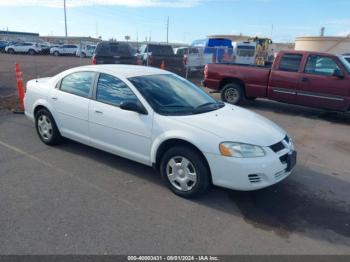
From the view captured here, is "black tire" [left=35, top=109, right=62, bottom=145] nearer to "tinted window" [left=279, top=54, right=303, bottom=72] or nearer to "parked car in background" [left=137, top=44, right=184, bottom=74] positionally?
"tinted window" [left=279, top=54, right=303, bottom=72]

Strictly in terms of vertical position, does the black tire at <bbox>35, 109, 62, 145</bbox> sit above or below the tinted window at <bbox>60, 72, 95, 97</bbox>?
below

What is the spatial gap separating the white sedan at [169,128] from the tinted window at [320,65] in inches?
211

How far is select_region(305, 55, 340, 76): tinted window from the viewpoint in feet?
30.3

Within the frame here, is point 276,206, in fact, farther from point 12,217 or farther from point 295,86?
point 295,86

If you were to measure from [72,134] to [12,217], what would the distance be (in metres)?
2.00

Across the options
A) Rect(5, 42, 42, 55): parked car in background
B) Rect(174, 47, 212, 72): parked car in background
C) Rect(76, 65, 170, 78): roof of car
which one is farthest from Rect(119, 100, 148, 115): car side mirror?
Rect(5, 42, 42, 55): parked car in background

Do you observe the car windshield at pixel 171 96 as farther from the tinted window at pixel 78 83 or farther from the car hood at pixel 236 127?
the tinted window at pixel 78 83

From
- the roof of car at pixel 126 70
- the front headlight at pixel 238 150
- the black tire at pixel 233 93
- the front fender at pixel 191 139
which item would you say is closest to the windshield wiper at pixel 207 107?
the front fender at pixel 191 139

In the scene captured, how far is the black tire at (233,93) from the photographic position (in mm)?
10609

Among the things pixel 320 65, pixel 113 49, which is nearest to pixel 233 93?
pixel 320 65

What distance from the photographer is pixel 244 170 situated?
12.8 ft

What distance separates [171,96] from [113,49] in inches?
454

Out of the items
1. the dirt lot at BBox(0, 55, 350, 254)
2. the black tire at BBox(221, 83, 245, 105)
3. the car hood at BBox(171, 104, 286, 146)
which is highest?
the car hood at BBox(171, 104, 286, 146)

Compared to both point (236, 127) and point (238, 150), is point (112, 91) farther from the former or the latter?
point (238, 150)
